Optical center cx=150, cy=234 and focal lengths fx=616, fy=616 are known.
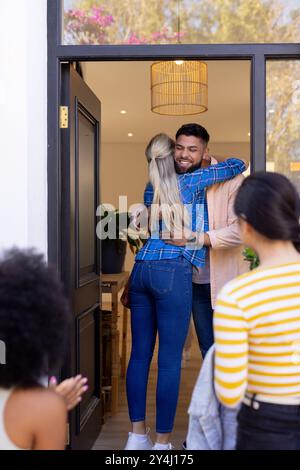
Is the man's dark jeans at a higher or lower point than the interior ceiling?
lower

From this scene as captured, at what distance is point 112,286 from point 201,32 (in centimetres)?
172

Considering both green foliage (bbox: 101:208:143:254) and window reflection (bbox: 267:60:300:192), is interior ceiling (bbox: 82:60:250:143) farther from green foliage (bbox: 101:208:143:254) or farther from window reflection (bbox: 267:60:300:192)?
window reflection (bbox: 267:60:300:192)

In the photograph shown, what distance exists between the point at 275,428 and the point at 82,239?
1821 millimetres

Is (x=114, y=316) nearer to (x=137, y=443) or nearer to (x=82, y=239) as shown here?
(x=82, y=239)

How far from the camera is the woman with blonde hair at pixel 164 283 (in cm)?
296

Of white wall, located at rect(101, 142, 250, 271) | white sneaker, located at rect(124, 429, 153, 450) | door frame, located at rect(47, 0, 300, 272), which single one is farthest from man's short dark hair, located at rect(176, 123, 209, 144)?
white wall, located at rect(101, 142, 250, 271)

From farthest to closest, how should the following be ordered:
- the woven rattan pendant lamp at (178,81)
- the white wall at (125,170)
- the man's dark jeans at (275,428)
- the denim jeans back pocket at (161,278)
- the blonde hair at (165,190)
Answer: the white wall at (125,170), the woven rattan pendant lamp at (178,81), the blonde hair at (165,190), the denim jeans back pocket at (161,278), the man's dark jeans at (275,428)

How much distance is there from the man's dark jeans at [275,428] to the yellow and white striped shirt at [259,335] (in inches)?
1.6

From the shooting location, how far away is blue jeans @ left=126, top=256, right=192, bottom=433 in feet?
9.69

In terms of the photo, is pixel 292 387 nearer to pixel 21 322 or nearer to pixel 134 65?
pixel 21 322

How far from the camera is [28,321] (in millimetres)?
1447

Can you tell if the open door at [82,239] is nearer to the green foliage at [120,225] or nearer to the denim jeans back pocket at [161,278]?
the denim jeans back pocket at [161,278]

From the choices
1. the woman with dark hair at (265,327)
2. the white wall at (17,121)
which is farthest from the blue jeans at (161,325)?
the woman with dark hair at (265,327)

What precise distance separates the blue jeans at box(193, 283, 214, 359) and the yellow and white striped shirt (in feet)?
5.42
